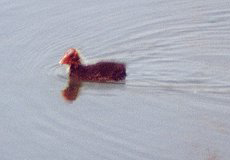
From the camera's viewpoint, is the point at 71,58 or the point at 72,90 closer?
the point at 72,90

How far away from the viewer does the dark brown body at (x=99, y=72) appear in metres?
7.61

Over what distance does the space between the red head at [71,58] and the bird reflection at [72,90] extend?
172 mm

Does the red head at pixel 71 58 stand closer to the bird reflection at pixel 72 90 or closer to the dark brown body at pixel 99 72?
the dark brown body at pixel 99 72

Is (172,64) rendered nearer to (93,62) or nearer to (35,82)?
→ (93,62)

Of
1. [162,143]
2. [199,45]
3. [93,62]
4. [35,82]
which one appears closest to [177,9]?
[199,45]

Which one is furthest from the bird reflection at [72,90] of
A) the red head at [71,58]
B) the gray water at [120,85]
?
the red head at [71,58]

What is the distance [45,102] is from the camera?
7.37 m

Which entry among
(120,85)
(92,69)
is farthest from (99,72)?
(120,85)

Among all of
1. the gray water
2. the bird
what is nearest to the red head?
the bird

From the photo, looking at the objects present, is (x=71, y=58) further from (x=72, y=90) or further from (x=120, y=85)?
(x=120, y=85)

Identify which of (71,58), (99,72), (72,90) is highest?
(71,58)

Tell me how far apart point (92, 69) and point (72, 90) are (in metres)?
0.27

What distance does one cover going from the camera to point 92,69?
7742 millimetres

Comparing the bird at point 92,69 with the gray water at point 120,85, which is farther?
the bird at point 92,69
